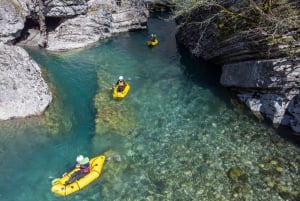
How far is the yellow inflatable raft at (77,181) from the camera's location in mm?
17250

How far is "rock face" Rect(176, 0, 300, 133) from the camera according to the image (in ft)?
66.7

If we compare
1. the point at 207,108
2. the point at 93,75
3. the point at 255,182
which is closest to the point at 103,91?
the point at 93,75

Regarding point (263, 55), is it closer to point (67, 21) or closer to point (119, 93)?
point (119, 93)

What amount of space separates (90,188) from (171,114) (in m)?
8.32

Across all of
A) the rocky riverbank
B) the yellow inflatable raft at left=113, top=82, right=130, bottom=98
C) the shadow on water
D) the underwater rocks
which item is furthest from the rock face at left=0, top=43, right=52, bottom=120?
the shadow on water

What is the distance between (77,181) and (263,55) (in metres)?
14.2

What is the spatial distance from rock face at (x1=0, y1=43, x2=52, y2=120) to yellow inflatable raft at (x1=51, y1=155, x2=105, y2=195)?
655 centimetres

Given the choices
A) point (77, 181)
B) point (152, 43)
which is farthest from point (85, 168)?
point (152, 43)

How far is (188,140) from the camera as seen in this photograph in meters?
20.9

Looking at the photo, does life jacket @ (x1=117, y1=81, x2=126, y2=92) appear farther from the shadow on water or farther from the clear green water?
the shadow on water

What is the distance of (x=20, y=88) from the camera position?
23031 mm

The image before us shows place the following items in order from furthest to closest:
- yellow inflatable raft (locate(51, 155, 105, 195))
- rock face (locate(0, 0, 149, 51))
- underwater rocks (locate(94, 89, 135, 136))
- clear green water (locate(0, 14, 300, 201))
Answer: rock face (locate(0, 0, 149, 51))
underwater rocks (locate(94, 89, 135, 136))
clear green water (locate(0, 14, 300, 201))
yellow inflatable raft (locate(51, 155, 105, 195))

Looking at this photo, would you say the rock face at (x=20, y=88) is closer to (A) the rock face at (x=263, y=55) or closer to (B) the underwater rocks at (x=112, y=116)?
(B) the underwater rocks at (x=112, y=116)

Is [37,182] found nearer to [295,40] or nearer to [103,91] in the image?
[103,91]
